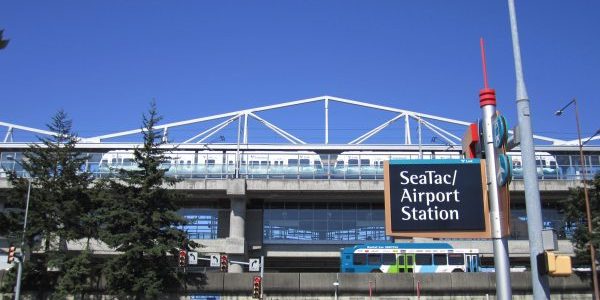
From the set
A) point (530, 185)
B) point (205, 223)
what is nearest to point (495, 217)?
point (530, 185)

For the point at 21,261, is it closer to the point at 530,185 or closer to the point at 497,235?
the point at 497,235

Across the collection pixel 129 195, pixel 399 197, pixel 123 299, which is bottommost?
pixel 123 299

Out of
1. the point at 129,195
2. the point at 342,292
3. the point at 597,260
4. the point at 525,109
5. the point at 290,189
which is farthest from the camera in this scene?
the point at 290,189

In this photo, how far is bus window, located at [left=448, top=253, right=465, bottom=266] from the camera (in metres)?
41.0

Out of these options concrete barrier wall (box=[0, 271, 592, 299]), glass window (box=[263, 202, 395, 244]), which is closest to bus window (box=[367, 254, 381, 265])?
concrete barrier wall (box=[0, 271, 592, 299])

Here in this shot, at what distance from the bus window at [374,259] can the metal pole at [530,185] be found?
102ft

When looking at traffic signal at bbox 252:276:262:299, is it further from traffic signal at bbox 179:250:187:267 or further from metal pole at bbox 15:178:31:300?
metal pole at bbox 15:178:31:300

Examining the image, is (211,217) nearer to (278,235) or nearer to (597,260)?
(278,235)

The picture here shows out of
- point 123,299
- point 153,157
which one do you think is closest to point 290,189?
point 153,157

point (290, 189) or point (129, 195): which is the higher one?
point (290, 189)

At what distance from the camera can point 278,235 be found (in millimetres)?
55344

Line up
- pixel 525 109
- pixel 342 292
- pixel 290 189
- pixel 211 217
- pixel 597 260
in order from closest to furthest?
pixel 525 109 < pixel 342 292 < pixel 597 260 < pixel 290 189 < pixel 211 217

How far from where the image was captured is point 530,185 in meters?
10.6

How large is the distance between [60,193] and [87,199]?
1.59 m
